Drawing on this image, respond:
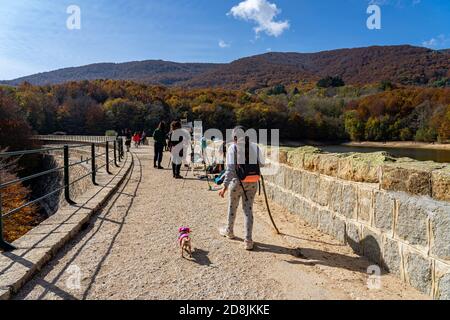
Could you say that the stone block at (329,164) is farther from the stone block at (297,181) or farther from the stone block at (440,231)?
the stone block at (440,231)

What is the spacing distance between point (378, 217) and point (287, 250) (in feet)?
4.02

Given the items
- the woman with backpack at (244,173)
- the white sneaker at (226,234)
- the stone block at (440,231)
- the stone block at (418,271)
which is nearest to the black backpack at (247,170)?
the woman with backpack at (244,173)

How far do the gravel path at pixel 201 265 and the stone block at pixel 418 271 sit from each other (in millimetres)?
86

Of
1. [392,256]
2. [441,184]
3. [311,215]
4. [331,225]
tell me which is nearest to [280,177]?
[311,215]

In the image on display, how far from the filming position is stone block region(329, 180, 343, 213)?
15.7ft

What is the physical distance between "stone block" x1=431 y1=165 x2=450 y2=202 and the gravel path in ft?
3.12

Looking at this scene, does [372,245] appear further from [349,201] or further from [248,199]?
[248,199]

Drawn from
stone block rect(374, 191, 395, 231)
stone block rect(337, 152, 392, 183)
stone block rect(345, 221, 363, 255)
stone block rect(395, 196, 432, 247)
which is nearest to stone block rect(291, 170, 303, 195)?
stone block rect(337, 152, 392, 183)

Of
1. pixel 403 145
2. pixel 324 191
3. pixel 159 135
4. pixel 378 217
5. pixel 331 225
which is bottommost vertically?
pixel 403 145

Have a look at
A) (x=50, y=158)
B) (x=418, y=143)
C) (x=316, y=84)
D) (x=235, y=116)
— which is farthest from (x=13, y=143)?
(x=316, y=84)

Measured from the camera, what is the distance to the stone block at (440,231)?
295 centimetres

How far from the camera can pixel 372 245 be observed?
4051mm

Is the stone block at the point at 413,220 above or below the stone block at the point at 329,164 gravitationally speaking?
below

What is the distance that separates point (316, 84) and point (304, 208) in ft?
539
